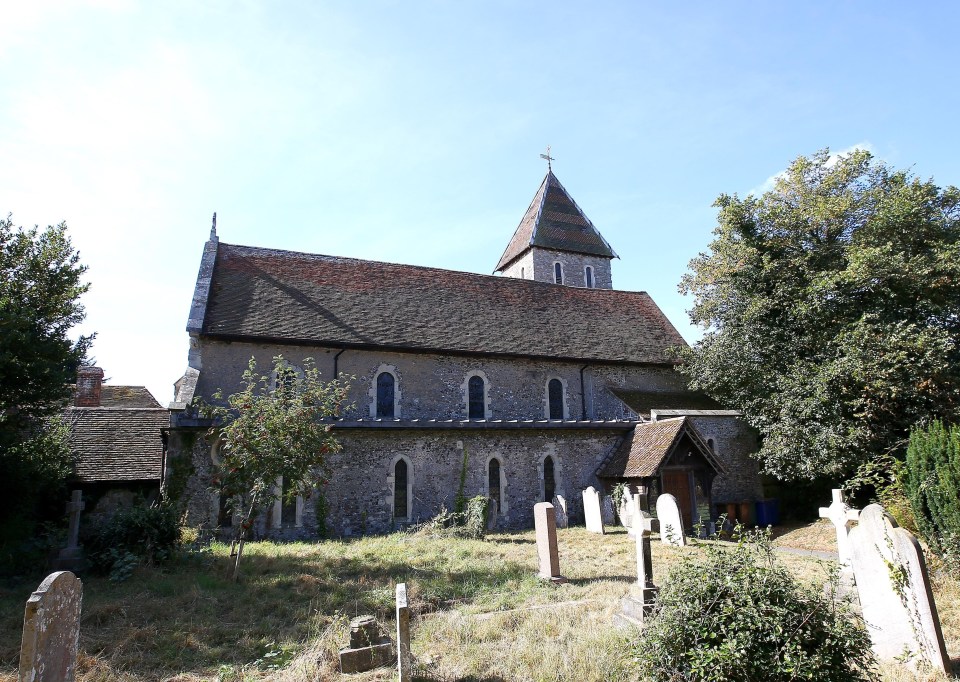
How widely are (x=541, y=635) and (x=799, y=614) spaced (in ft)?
10.8

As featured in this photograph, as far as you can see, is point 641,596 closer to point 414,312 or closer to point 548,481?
point 548,481

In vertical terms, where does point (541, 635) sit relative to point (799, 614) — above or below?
below

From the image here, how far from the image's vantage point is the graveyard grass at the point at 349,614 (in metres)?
6.27

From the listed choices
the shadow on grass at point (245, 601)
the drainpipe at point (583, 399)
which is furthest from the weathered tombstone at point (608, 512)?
the shadow on grass at point (245, 601)

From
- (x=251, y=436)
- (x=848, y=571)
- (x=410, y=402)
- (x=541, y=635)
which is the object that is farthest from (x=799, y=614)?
(x=410, y=402)

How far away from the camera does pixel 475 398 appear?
19.5m

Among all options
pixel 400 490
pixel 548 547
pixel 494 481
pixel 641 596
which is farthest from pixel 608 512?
pixel 641 596

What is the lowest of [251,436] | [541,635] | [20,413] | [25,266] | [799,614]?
[541,635]

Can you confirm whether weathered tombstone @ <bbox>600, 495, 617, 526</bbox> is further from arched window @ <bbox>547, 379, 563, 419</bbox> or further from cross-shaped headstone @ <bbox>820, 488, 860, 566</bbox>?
cross-shaped headstone @ <bbox>820, 488, 860, 566</bbox>

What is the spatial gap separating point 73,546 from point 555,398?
46.2ft

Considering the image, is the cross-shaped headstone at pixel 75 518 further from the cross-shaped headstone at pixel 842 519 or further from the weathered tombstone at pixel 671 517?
the cross-shaped headstone at pixel 842 519

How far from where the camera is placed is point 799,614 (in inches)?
181

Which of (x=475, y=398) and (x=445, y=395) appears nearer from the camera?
(x=445, y=395)

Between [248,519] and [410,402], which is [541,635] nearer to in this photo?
[248,519]
